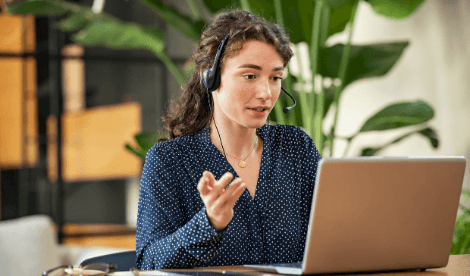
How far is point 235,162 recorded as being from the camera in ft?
4.38

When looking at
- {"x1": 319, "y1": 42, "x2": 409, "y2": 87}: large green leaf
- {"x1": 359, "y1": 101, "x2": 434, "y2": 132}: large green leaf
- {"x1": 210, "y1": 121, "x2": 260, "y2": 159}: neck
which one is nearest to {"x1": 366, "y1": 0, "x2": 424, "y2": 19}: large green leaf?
{"x1": 319, "y1": 42, "x2": 409, "y2": 87}: large green leaf

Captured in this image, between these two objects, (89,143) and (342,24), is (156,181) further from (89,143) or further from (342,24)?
(89,143)

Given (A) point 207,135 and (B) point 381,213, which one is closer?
(B) point 381,213

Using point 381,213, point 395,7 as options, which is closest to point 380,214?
point 381,213

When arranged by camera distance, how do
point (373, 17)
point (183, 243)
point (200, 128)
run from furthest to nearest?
point (373, 17) < point (200, 128) < point (183, 243)

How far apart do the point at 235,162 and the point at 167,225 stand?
0.27 meters

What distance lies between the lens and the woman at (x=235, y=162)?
1.16 meters

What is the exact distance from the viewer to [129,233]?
5.03 m

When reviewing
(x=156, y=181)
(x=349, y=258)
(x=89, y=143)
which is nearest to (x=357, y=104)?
(x=156, y=181)

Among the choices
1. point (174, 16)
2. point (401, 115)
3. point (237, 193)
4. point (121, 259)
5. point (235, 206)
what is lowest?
point (121, 259)

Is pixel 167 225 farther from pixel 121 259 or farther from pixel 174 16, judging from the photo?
pixel 174 16

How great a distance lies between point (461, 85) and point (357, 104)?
72cm

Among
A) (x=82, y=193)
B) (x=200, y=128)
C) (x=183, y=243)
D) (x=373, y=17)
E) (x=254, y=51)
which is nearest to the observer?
(x=183, y=243)

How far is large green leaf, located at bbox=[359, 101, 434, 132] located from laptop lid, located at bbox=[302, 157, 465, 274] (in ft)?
3.98
